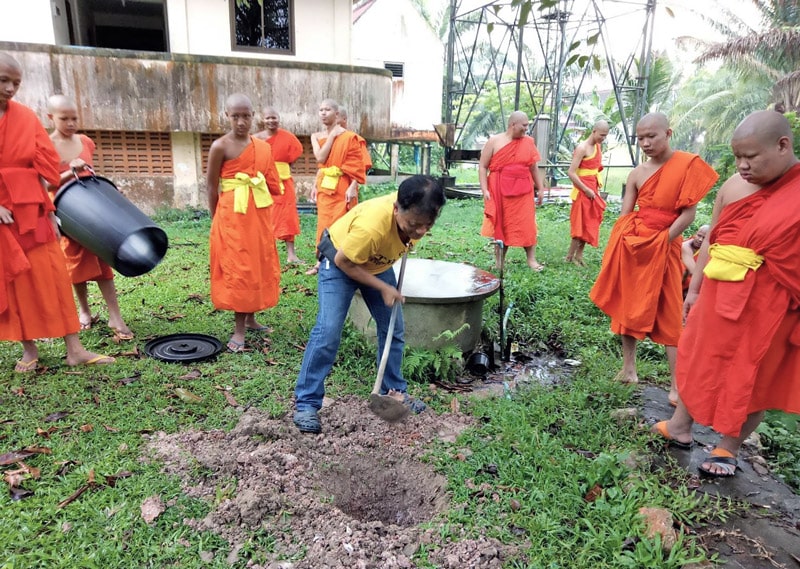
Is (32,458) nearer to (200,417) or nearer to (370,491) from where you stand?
(200,417)

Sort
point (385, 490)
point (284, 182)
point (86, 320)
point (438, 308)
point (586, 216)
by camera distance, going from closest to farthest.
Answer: point (385, 490), point (438, 308), point (86, 320), point (586, 216), point (284, 182)

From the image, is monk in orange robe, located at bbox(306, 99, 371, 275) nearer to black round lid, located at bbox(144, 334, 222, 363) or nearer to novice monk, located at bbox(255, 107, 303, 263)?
novice monk, located at bbox(255, 107, 303, 263)

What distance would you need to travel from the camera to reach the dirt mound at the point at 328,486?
234 centimetres

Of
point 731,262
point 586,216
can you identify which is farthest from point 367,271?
point 586,216

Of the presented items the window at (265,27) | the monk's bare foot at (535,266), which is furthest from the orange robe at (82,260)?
the window at (265,27)

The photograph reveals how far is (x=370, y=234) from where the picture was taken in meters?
2.85

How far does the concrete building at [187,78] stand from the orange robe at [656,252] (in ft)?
27.1

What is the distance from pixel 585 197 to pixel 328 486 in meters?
5.77

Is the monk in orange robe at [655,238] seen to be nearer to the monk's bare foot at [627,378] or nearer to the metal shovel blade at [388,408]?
the monk's bare foot at [627,378]

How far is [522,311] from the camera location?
217 inches

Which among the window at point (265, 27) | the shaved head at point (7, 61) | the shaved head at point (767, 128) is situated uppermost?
the window at point (265, 27)

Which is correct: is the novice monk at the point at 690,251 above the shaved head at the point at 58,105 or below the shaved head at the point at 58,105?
A: below

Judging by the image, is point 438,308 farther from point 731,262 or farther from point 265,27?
point 265,27

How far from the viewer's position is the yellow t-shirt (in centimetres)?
286
